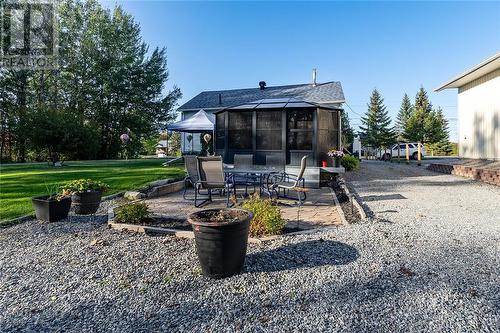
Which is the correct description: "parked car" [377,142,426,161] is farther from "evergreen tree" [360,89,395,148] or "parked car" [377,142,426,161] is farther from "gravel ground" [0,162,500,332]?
"gravel ground" [0,162,500,332]

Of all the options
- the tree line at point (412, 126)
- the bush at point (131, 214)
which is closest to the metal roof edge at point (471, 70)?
the bush at point (131, 214)

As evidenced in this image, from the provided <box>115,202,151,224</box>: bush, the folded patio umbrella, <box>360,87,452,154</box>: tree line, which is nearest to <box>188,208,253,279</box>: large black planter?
<box>115,202,151,224</box>: bush

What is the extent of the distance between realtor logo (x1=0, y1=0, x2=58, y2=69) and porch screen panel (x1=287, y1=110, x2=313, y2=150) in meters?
22.8

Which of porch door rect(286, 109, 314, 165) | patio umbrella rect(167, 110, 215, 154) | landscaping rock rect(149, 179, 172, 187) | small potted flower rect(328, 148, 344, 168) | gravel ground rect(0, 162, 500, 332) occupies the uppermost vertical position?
patio umbrella rect(167, 110, 215, 154)

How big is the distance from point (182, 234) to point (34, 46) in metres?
27.6

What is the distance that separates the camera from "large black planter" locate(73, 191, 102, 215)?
5.17 metres

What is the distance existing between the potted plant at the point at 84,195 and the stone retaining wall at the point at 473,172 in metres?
10.6

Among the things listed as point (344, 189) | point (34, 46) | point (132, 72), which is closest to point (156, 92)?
point (132, 72)

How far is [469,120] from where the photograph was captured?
12.9 m

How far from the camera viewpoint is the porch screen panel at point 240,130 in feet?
32.9

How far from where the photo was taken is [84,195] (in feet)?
17.0

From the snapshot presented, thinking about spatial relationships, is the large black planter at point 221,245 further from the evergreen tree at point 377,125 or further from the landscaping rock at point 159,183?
the evergreen tree at point 377,125

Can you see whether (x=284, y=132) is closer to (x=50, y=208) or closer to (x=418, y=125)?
(x=50, y=208)

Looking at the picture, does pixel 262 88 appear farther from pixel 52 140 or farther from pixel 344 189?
pixel 344 189
